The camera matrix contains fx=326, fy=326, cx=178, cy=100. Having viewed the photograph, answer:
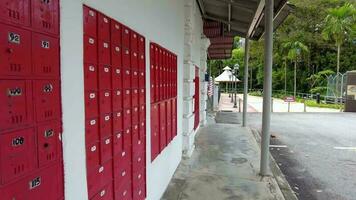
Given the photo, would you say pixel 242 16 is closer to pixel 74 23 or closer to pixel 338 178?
pixel 338 178

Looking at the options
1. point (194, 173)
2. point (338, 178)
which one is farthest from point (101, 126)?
point (338, 178)

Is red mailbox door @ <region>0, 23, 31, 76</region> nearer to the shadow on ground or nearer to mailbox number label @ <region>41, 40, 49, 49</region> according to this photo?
mailbox number label @ <region>41, 40, 49, 49</region>

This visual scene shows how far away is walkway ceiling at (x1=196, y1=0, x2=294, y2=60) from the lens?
6.44m

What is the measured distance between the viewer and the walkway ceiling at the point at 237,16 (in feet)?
21.1

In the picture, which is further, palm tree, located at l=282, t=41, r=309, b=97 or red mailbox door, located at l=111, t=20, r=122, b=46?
palm tree, located at l=282, t=41, r=309, b=97

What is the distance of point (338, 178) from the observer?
19.2 feet

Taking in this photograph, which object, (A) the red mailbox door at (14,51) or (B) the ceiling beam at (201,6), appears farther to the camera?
(B) the ceiling beam at (201,6)

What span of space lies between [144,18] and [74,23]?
158cm

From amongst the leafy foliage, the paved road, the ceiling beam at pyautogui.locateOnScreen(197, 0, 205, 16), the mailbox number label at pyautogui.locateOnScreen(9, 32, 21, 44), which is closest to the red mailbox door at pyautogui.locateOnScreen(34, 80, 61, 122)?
the mailbox number label at pyautogui.locateOnScreen(9, 32, 21, 44)

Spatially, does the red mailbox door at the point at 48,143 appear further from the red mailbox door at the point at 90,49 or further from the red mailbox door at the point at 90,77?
the red mailbox door at the point at 90,49

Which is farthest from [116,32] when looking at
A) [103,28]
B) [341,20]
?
[341,20]

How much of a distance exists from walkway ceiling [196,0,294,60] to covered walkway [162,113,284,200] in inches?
116

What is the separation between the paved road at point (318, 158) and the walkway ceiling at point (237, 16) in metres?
3.08

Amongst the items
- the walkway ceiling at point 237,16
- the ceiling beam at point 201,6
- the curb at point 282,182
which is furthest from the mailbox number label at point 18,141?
the ceiling beam at point 201,6
